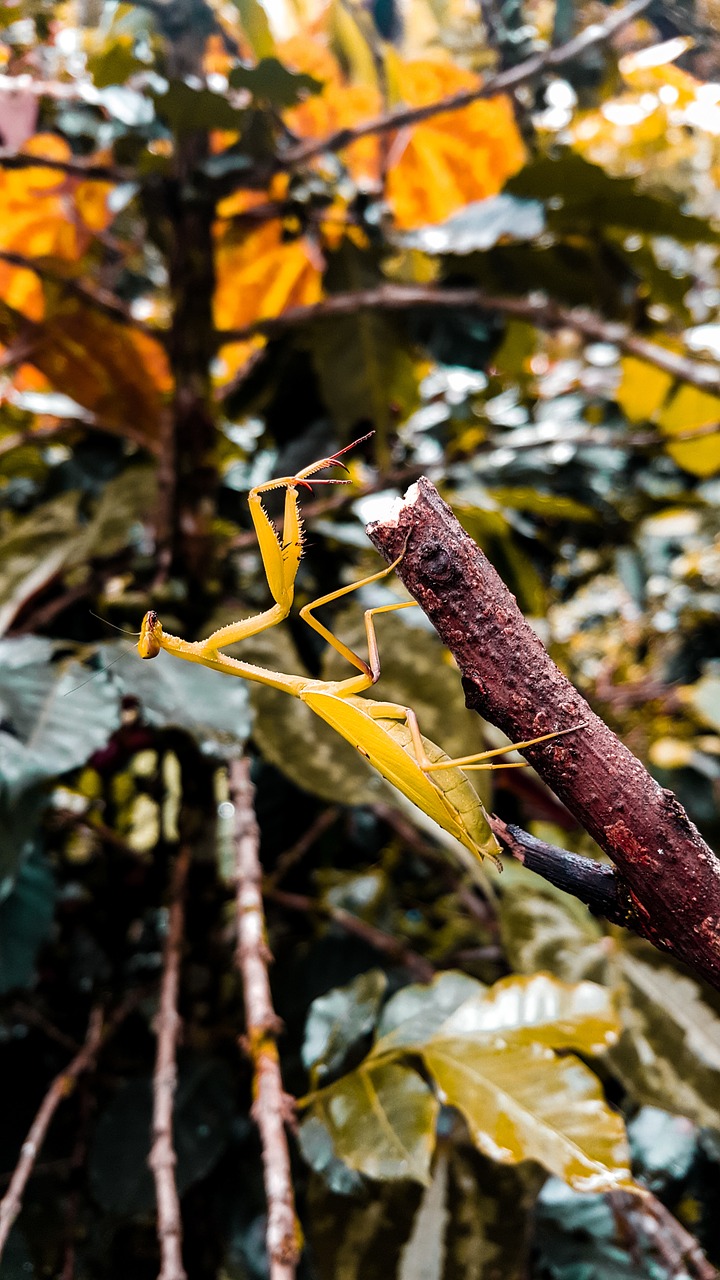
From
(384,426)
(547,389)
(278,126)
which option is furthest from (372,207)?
(547,389)

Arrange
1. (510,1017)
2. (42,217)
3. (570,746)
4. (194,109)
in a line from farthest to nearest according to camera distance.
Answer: (42,217) → (194,109) → (510,1017) → (570,746)

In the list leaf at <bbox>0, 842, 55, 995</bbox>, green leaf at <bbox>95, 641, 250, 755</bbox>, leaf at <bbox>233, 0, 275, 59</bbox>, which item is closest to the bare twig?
leaf at <bbox>233, 0, 275, 59</bbox>

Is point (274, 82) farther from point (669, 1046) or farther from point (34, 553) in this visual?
point (669, 1046)

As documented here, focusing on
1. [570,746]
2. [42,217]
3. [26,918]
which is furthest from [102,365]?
[570,746]

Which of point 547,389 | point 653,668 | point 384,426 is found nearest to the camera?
point 384,426

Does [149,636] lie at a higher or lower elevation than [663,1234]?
higher

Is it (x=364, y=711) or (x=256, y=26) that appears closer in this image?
(x=364, y=711)

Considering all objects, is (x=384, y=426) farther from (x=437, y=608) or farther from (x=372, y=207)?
(x=437, y=608)

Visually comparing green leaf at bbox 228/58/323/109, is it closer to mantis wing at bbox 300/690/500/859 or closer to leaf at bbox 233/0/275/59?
leaf at bbox 233/0/275/59
